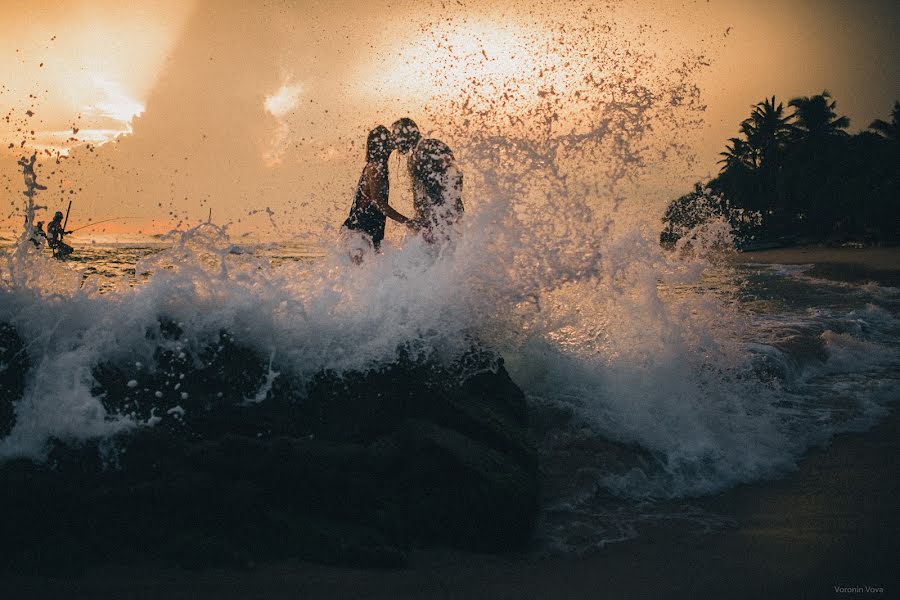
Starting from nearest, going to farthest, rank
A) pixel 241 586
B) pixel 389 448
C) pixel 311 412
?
1. pixel 241 586
2. pixel 389 448
3. pixel 311 412

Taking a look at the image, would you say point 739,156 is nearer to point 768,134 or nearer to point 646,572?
point 768,134

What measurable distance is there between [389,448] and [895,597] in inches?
97.2

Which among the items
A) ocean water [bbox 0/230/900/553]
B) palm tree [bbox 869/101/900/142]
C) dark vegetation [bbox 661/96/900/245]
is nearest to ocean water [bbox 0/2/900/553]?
ocean water [bbox 0/230/900/553]

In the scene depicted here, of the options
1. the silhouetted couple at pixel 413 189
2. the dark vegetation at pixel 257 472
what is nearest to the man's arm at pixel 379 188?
the silhouetted couple at pixel 413 189

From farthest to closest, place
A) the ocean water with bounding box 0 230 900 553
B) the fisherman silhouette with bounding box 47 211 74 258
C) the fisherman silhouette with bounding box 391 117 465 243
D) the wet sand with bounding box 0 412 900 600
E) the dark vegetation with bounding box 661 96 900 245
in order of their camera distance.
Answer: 1. the dark vegetation with bounding box 661 96 900 245
2. the fisherman silhouette with bounding box 391 117 465 243
3. the fisherman silhouette with bounding box 47 211 74 258
4. the ocean water with bounding box 0 230 900 553
5. the wet sand with bounding box 0 412 900 600

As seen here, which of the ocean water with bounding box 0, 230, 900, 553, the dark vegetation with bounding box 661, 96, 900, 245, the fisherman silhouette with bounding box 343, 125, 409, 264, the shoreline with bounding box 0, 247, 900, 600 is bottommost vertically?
the shoreline with bounding box 0, 247, 900, 600

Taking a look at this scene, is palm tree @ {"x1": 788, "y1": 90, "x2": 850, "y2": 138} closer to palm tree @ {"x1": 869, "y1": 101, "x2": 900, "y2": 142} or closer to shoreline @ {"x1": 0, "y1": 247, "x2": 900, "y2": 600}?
palm tree @ {"x1": 869, "y1": 101, "x2": 900, "y2": 142}

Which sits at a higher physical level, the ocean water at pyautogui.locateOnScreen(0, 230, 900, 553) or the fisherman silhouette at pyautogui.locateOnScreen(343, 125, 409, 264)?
the fisherman silhouette at pyautogui.locateOnScreen(343, 125, 409, 264)

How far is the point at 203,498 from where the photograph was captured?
3.22 meters

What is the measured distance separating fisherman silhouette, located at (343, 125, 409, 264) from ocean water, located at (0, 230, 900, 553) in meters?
0.51

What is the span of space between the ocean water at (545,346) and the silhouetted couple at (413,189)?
0.90ft

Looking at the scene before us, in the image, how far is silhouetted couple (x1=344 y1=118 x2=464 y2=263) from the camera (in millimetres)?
5508

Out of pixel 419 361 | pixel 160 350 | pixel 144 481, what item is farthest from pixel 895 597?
pixel 160 350

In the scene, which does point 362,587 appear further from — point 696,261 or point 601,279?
point 696,261
